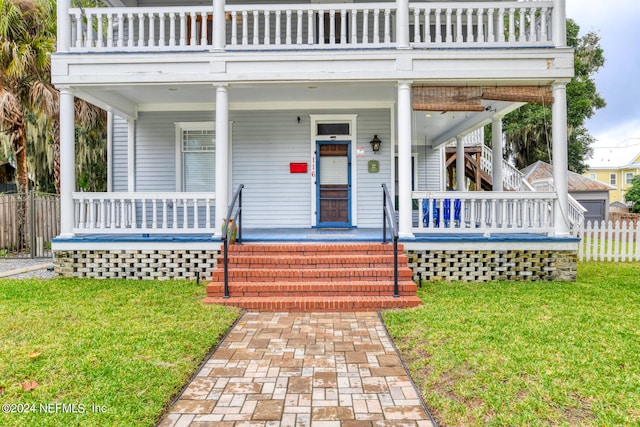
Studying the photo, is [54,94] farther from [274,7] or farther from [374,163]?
[374,163]

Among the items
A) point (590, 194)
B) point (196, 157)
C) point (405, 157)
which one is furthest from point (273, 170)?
point (590, 194)

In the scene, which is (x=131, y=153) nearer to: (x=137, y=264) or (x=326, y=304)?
(x=137, y=264)

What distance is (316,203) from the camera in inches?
357

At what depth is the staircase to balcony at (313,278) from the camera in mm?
5320

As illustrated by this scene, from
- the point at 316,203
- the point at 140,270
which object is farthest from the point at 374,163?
Answer: the point at 140,270

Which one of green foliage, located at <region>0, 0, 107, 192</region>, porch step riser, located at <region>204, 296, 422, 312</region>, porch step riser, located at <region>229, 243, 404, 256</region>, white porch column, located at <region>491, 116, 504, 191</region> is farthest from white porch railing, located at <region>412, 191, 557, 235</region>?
green foliage, located at <region>0, 0, 107, 192</region>

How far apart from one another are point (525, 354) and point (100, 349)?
3.71m

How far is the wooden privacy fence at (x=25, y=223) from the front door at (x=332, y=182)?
6816mm

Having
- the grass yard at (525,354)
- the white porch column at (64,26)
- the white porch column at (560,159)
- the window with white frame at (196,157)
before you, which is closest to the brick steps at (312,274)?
the grass yard at (525,354)

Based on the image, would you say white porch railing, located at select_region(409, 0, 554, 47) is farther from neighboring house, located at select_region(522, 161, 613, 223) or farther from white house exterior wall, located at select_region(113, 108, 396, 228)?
neighboring house, located at select_region(522, 161, 613, 223)

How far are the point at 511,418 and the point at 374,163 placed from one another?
6.95 m

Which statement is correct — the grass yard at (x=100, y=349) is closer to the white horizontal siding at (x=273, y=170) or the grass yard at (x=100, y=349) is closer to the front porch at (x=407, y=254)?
the front porch at (x=407, y=254)

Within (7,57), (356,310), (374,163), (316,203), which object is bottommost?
(356,310)

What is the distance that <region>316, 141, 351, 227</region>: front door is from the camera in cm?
911
